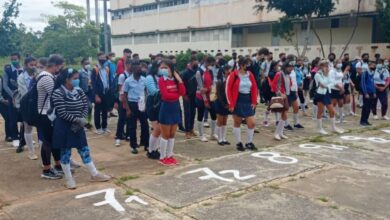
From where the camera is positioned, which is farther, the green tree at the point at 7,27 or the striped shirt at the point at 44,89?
the green tree at the point at 7,27

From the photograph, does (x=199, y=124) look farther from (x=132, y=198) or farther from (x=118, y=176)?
(x=132, y=198)

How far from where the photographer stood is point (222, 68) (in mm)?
9023

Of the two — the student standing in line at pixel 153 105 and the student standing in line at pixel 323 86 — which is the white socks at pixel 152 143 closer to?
the student standing in line at pixel 153 105

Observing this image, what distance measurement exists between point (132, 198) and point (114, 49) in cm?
5607

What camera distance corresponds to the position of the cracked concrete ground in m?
5.05

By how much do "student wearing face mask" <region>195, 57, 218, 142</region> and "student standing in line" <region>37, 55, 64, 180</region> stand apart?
3.51 meters

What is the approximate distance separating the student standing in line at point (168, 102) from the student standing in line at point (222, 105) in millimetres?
1456

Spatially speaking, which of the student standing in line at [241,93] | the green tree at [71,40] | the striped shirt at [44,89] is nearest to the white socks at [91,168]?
the striped shirt at [44,89]

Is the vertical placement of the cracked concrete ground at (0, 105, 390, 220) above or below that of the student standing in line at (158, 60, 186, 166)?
below

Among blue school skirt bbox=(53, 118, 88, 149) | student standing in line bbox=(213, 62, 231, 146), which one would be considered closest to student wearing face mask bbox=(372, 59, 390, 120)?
student standing in line bbox=(213, 62, 231, 146)

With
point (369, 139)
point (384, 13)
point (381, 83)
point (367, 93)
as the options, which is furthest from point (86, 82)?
point (384, 13)

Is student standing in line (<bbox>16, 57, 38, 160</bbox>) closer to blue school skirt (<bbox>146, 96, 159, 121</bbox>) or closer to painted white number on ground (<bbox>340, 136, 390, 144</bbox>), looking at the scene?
blue school skirt (<bbox>146, 96, 159, 121</bbox>)

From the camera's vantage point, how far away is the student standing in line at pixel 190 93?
9.42 metres

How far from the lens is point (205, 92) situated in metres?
9.07
